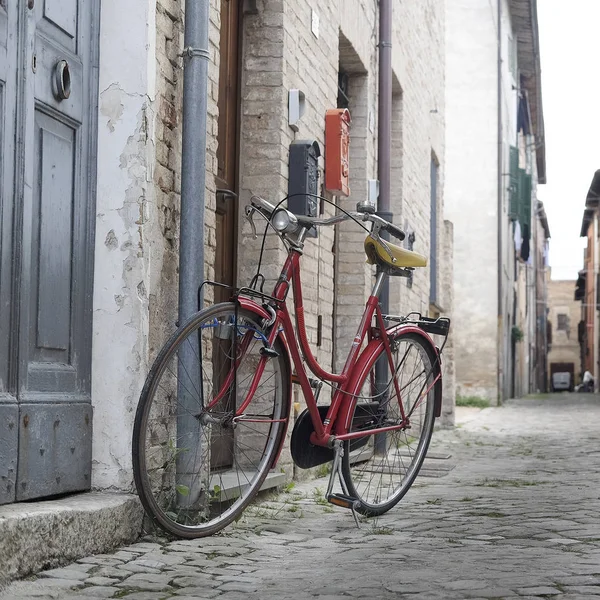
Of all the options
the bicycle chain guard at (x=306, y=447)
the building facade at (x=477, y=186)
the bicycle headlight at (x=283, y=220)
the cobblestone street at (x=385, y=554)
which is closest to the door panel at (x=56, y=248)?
the cobblestone street at (x=385, y=554)

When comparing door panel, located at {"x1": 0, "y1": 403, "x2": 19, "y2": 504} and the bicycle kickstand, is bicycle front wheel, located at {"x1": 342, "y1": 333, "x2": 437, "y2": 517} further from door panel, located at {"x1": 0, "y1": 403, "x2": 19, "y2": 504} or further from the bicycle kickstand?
door panel, located at {"x1": 0, "y1": 403, "x2": 19, "y2": 504}

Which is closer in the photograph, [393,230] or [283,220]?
[283,220]

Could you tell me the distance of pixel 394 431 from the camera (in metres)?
4.77

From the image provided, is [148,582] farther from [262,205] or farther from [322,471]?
[322,471]

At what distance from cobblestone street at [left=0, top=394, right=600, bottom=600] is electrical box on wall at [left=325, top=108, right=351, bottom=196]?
1.85 metres

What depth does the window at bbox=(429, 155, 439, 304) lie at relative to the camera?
12461mm

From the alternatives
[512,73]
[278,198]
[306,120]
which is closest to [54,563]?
[278,198]

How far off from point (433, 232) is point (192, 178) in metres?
8.87

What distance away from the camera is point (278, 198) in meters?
5.57

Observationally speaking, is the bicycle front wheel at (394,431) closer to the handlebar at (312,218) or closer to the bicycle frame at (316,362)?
the bicycle frame at (316,362)

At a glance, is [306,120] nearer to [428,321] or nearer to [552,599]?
[428,321]

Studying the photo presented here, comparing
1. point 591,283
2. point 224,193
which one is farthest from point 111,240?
point 591,283

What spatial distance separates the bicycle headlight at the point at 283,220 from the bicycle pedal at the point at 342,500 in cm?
110

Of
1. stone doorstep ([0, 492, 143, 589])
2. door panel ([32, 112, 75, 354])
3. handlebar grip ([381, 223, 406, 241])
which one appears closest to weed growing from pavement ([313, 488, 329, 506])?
handlebar grip ([381, 223, 406, 241])
